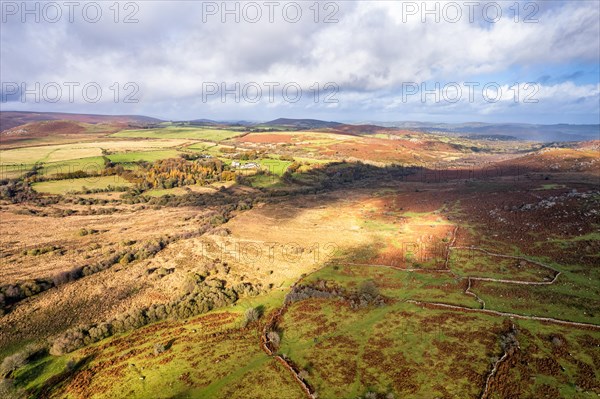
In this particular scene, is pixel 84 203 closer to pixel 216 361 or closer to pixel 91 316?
pixel 91 316

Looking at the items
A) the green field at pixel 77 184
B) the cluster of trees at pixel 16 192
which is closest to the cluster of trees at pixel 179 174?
the green field at pixel 77 184

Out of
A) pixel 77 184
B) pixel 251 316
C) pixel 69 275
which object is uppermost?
pixel 77 184

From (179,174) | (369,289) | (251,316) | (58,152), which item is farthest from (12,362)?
(58,152)

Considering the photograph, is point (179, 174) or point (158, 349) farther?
point (179, 174)

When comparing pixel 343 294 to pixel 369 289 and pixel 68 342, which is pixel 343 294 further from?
pixel 68 342

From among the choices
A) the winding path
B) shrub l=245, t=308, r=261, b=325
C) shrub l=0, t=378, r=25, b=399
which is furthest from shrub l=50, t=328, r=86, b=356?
the winding path

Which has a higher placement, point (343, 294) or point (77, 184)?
point (77, 184)

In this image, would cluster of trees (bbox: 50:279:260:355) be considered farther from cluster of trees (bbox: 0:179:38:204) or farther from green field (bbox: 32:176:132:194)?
green field (bbox: 32:176:132:194)
